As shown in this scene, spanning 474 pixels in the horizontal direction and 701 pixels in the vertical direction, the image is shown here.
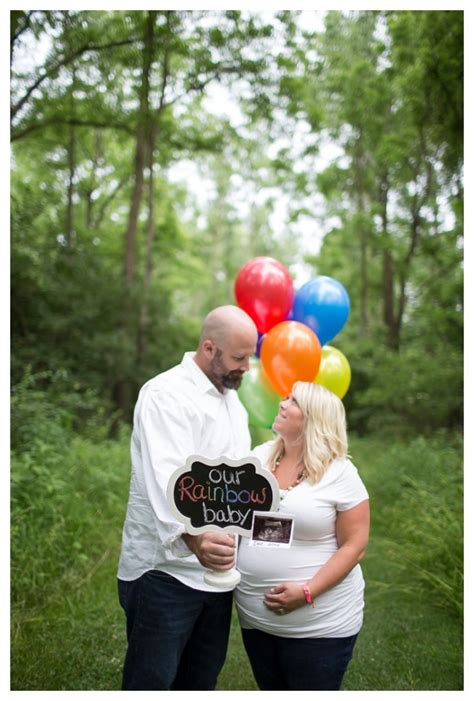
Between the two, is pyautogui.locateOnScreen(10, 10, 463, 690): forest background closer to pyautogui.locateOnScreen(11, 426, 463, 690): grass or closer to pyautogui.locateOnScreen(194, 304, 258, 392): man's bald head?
pyautogui.locateOnScreen(11, 426, 463, 690): grass

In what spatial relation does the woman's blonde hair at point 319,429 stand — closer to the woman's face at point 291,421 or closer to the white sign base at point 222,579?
the woman's face at point 291,421

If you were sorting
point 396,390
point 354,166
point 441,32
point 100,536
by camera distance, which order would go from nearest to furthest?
1. point 100,536
2. point 441,32
3. point 396,390
4. point 354,166

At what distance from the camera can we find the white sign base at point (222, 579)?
170 cm

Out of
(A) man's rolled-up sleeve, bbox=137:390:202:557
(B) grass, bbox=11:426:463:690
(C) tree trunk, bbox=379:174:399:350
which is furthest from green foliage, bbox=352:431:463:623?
(C) tree trunk, bbox=379:174:399:350

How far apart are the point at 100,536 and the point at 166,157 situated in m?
8.47

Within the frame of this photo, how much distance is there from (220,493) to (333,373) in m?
2.00

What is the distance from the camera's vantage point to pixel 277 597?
1792mm

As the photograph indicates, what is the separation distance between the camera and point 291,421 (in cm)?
193

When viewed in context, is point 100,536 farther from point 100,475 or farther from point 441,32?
point 441,32

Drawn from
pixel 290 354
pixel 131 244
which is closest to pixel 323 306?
pixel 290 354

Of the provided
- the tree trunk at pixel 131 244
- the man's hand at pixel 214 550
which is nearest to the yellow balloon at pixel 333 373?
the man's hand at pixel 214 550

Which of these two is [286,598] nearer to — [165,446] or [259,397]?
[165,446]

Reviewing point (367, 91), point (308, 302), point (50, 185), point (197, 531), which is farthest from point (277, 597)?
point (50, 185)

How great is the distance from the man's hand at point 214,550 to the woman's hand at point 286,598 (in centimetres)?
20
